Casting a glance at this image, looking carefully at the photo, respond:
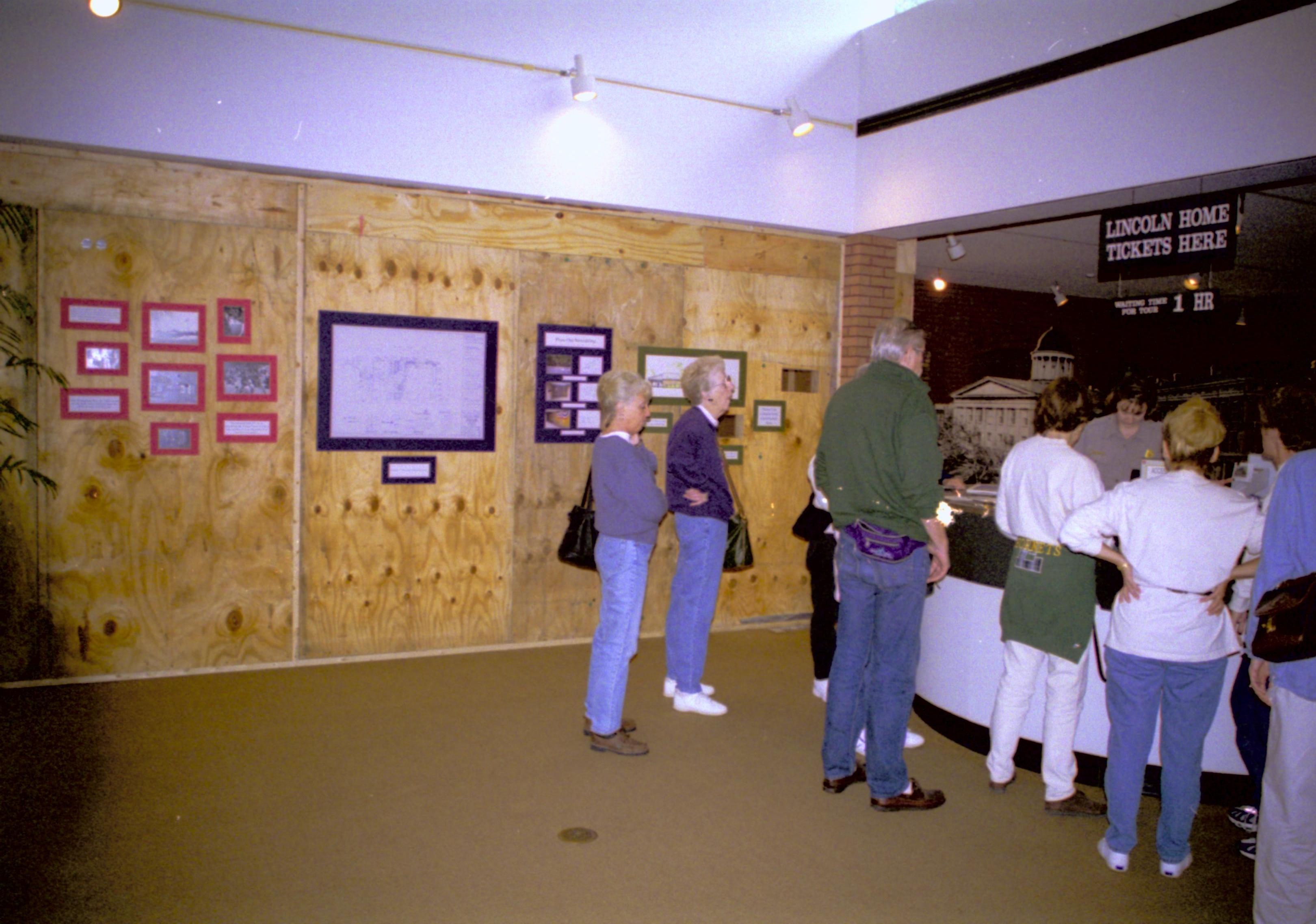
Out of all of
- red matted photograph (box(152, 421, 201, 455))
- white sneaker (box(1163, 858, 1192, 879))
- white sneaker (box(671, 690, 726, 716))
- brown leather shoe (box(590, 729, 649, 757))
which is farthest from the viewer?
red matted photograph (box(152, 421, 201, 455))

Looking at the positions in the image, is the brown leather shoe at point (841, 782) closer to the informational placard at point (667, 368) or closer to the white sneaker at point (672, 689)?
the white sneaker at point (672, 689)

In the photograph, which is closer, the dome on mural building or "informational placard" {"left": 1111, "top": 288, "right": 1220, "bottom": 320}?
"informational placard" {"left": 1111, "top": 288, "right": 1220, "bottom": 320}

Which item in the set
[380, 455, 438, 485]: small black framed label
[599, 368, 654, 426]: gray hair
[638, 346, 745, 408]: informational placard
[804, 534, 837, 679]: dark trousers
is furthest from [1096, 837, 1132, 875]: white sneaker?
[380, 455, 438, 485]: small black framed label

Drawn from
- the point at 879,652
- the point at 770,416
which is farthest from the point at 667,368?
the point at 879,652

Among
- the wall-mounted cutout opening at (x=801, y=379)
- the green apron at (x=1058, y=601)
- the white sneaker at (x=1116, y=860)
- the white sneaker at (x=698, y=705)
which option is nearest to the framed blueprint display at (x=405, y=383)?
the white sneaker at (x=698, y=705)

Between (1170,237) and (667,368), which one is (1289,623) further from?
(667,368)

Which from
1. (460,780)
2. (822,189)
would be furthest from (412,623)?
(822,189)

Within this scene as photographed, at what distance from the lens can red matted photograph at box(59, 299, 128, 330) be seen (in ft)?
15.7

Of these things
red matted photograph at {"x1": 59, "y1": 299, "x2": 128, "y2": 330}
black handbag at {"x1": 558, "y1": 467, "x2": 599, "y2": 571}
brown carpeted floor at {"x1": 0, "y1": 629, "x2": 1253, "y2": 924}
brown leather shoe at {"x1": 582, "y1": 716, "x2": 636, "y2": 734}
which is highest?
red matted photograph at {"x1": 59, "y1": 299, "x2": 128, "y2": 330}

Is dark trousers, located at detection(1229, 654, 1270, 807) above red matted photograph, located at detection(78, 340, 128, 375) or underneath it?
underneath

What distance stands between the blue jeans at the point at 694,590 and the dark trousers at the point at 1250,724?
216 cm

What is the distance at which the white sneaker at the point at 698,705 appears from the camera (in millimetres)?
4668

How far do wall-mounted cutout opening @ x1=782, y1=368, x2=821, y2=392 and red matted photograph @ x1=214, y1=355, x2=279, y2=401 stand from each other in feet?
11.3

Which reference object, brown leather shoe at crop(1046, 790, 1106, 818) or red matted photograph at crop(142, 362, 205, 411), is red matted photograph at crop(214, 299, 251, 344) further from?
brown leather shoe at crop(1046, 790, 1106, 818)
